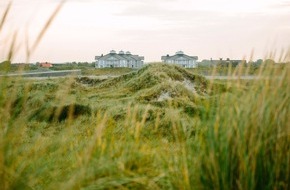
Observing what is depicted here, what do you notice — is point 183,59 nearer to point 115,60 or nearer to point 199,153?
point 115,60

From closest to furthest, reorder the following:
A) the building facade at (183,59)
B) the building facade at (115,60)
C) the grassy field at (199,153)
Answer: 1. the grassy field at (199,153)
2. the building facade at (183,59)
3. the building facade at (115,60)

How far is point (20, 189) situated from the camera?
8.56 ft

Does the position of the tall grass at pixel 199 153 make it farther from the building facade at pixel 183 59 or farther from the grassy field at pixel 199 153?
the building facade at pixel 183 59

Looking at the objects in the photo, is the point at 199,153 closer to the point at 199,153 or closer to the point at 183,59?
the point at 199,153

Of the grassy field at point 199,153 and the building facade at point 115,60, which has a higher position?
the grassy field at point 199,153

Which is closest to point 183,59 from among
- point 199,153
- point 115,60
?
point 115,60

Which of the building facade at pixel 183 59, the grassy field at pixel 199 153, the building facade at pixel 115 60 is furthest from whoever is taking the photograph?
the building facade at pixel 115 60

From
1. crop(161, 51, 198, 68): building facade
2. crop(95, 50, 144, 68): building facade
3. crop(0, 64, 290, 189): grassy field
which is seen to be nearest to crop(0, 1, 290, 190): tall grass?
crop(0, 64, 290, 189): grassy field

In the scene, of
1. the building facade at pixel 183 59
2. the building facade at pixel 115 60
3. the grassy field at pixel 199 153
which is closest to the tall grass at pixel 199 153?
the grassy field at pixel 199 153

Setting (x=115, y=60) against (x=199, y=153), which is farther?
(x=115, y=60)

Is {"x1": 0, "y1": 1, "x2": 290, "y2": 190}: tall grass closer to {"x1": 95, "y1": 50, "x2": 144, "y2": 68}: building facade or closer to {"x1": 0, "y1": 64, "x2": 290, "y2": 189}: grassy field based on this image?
{"x1": 0, "y1": 64, "x2": 290, "y2": 189}: grassy field

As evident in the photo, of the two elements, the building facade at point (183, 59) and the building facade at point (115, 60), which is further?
the building facade at point (115, 60)

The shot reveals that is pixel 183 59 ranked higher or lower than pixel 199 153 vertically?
lower

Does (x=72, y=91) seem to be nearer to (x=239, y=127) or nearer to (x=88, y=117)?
(x=88, y=117)
